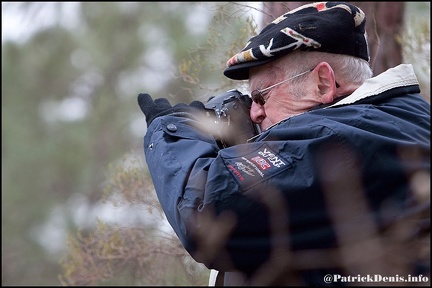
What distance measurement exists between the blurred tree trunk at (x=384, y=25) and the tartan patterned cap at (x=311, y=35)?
5.75ft

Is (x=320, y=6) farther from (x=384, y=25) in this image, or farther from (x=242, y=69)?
(x=384, y=25)

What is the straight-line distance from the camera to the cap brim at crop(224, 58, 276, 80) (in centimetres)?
297

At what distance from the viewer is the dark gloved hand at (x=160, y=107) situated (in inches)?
115

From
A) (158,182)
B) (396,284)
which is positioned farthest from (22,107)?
(396,284)

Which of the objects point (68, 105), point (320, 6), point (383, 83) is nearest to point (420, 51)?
point (320, 6)

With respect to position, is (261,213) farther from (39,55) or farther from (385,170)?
(39,55)

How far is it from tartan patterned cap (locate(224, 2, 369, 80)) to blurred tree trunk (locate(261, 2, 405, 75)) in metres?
1.75

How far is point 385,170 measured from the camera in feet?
8.08

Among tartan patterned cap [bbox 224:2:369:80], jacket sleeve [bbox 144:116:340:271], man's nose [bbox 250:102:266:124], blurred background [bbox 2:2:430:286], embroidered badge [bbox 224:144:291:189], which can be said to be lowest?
blurred background [bbox 2:2:430:286]

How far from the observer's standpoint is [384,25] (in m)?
5.72

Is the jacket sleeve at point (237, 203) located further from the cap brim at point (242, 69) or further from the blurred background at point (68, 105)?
the blurred background at point (68, 105)

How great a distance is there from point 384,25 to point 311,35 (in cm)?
296

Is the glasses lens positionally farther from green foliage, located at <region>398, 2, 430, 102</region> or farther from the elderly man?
green foliage, located at <region>398, 2, 430, 102</region>

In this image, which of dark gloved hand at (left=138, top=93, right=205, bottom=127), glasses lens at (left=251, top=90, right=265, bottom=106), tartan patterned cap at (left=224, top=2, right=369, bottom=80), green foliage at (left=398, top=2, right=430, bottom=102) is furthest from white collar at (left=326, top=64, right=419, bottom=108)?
green foliage at (left=398, top=2, right=430, bottom=102)
